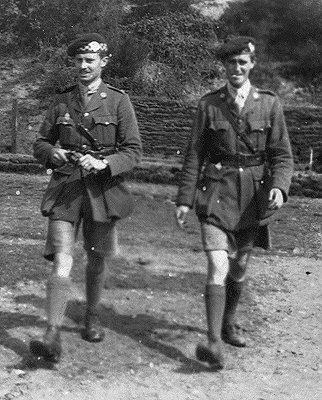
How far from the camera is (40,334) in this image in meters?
5.80

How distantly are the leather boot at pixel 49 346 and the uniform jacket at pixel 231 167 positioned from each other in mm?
1107

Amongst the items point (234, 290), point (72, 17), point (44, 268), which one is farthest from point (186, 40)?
point (234, 290)

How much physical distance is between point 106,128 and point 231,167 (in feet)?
2.64

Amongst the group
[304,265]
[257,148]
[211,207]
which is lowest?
[304,265]

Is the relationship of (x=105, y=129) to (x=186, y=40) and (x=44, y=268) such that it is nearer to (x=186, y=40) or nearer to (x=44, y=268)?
(x=44, y=268)

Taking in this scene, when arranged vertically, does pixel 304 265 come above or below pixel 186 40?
below

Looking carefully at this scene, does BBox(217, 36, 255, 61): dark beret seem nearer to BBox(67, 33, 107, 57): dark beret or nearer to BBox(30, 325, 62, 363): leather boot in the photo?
BBox(67, 33, 107, 57): dark beret

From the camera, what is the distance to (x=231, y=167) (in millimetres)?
5641

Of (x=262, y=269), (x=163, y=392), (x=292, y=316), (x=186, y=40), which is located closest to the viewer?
(x=163, y=392)

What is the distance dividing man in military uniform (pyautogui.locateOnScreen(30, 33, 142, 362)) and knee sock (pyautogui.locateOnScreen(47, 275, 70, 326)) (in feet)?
0.40

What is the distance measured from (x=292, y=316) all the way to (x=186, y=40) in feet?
45.9

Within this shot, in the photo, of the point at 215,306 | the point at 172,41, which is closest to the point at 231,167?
the point at 215,306

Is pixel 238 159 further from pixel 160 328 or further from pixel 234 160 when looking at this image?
pixel 160 328

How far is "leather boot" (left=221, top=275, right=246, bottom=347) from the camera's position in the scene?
596 cm
